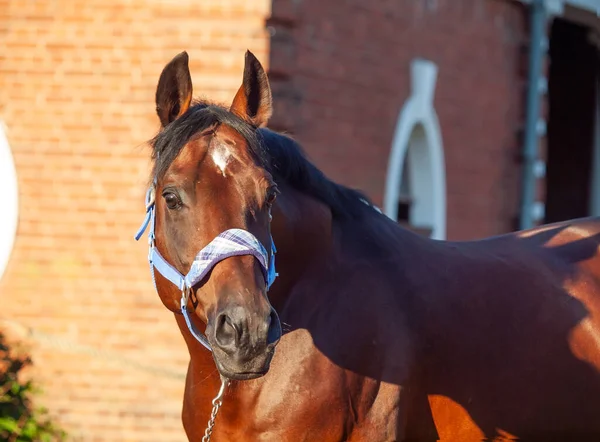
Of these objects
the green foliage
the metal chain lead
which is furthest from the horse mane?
the green foliage

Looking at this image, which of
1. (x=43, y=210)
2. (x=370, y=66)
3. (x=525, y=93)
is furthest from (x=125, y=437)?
(x=525, y=93)

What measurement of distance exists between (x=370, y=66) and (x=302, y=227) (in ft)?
13.7

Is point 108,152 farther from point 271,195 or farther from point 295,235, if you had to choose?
point 271,195

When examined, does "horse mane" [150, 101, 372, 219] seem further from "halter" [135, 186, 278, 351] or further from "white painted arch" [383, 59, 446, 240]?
"white painted arch" [383, 59, 446, 240]

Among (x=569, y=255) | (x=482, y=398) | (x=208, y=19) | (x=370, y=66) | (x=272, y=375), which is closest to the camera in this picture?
(x=272, y=375)

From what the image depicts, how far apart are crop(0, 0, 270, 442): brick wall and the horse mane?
111 inches

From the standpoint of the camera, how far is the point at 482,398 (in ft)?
12.7

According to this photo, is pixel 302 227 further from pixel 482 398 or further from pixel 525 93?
pixel 525 93

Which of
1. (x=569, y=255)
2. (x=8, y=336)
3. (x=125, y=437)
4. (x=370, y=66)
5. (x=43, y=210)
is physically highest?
(x=370, y=66)

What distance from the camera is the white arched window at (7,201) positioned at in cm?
669

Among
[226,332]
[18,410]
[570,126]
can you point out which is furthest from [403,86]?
[570,126]

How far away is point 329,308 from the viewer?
12.0ft

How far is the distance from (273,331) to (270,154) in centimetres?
82

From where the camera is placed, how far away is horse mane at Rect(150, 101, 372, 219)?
11.1 feet
